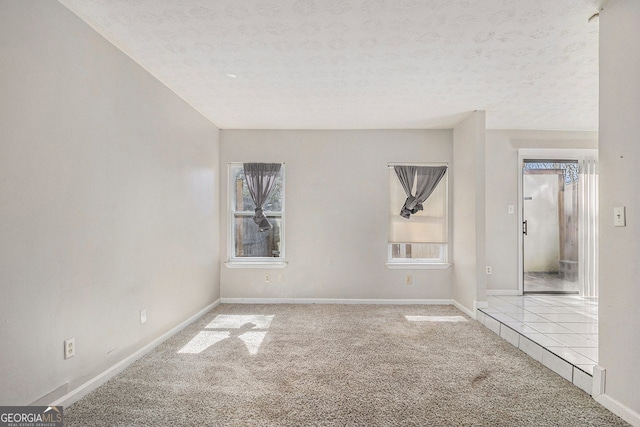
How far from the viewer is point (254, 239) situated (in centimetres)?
515

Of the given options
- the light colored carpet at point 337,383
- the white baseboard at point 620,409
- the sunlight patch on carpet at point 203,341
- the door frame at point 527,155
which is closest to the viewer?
the white baseboard at point 620,409

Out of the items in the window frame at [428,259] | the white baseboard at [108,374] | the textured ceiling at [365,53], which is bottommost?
the white baseboard at [108,374]

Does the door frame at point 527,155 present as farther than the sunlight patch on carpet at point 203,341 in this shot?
Yes

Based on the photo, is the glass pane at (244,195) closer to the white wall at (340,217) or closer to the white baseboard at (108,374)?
the white wall at (340,217)

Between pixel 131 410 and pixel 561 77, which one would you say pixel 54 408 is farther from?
pixel 561 77

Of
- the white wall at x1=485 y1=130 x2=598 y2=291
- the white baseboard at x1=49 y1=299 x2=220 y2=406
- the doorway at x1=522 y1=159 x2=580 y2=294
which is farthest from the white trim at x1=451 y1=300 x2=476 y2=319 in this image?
the white baseboard at x1=49 y1=299 x2=220 y2=406

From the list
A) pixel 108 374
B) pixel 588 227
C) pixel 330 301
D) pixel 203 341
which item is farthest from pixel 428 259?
pixel 108 374

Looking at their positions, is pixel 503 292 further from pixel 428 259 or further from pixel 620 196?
pixel 620 196

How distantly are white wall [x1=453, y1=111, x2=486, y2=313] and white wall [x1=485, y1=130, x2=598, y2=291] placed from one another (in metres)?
0.53

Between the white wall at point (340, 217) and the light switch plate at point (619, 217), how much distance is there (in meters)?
2.99

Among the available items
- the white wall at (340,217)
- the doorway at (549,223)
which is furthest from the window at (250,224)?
the doorway at (549,223)

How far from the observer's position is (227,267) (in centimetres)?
506

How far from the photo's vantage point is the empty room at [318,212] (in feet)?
6.69

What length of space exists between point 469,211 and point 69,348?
4.19 meters
